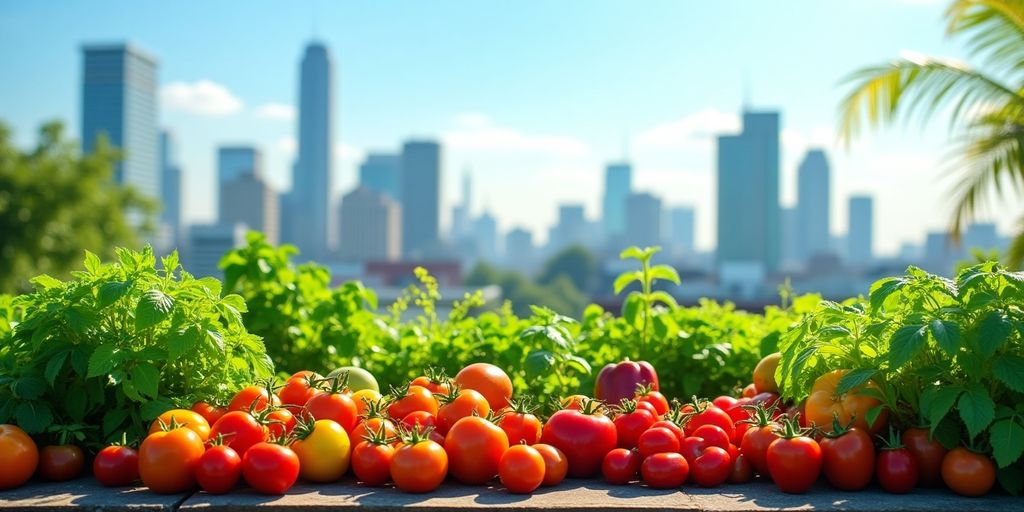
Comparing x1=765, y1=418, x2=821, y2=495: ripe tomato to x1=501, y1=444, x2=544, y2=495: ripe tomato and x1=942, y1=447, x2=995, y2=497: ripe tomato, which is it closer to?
x1=942, y1=447, x2=995, y2=497: ripe tomato

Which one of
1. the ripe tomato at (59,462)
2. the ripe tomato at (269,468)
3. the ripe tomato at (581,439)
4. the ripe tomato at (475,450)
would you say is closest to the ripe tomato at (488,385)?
the ripe tomato at (581,439)

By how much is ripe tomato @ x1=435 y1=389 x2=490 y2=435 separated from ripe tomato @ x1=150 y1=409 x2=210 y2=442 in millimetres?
901

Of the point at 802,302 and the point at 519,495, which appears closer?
the point at 519,495

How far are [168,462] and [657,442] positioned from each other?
178 centimetres

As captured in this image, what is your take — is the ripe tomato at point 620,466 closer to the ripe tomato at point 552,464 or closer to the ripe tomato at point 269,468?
the ripe tomato at point 552,464

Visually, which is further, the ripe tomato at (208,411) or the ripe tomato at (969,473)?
the ripe tomato at (208,411)

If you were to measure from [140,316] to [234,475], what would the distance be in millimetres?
754

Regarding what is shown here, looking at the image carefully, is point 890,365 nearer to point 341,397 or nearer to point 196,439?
point 341,397

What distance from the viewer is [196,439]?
3090mm

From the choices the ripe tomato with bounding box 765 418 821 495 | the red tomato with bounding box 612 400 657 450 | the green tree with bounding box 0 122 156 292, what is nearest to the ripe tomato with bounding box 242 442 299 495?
the red tomato with bounding box 612 400 657 450

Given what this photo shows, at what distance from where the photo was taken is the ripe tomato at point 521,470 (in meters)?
3.01

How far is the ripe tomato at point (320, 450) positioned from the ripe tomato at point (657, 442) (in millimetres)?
1121

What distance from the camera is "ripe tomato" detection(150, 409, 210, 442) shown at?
321 centimetres

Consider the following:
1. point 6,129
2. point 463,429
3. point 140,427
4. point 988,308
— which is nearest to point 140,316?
point 140,427
